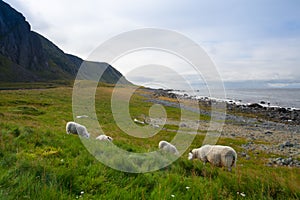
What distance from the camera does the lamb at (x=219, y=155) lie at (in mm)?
11062

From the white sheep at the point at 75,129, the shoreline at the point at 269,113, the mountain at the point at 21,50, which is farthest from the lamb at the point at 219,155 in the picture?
the mountain at the point at 21,50

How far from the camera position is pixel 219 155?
11.4 metres

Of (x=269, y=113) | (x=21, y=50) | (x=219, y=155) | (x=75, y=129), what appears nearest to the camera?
(x=219, y=155)

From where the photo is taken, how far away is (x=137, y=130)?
27.5 meters

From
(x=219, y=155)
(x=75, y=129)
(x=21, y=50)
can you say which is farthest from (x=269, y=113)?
(x=21, y=50)

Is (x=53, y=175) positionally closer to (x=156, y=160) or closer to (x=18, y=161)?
(x=18, y=161)

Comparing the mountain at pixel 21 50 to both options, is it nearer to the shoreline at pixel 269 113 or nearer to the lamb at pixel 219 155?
the shoreline at pixel 269 113

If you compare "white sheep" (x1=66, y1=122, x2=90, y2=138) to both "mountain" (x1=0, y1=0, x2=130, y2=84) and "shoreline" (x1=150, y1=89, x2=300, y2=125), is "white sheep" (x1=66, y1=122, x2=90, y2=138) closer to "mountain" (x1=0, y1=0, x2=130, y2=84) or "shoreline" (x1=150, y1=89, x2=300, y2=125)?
"shoreline" (x1=150, y1=89, x2=300, y2=125)

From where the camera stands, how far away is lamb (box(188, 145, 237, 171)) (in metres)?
11.1

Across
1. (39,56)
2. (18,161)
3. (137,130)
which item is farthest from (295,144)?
(39,56)

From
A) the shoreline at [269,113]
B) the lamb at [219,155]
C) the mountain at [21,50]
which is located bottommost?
the shoreline at [269,113]

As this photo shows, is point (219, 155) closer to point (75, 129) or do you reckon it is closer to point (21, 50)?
point (75, 129)

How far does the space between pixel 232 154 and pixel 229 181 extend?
6241mm

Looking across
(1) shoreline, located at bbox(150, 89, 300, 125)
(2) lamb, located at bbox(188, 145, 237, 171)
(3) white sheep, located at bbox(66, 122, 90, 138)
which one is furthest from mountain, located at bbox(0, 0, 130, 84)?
(2) lamb, located at bbox(188, 145, 237, 171)
